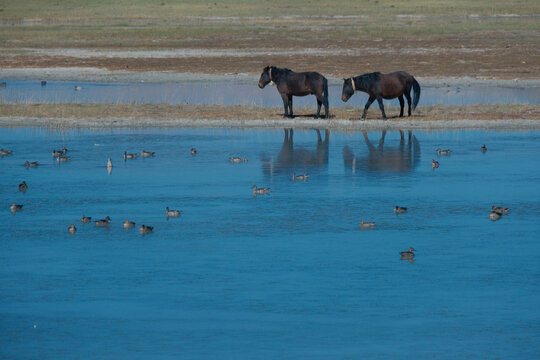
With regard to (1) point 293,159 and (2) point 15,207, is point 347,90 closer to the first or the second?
(1) point 293,159

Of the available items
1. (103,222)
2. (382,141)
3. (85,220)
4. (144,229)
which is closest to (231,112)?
(382,141)

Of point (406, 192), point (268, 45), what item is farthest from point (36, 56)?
point (406, 192)

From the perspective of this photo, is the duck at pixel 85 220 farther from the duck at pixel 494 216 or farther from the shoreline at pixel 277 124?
the shoreline at pixel 277 124

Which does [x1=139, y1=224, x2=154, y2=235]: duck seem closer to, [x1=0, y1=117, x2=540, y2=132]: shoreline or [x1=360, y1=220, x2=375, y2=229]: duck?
[x1=360, y1=220, x2=375, y2=229]: duck

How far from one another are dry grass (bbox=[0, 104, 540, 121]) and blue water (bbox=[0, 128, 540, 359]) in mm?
4538

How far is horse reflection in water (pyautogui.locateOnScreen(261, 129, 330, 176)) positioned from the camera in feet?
67.5

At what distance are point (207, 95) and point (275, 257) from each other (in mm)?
19880

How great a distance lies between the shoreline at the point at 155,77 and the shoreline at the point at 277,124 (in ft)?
28.2

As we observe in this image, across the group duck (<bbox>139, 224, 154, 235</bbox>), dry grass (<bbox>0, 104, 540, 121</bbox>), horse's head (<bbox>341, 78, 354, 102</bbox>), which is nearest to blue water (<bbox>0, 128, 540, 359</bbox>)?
duck (<bbox>139, 224, 154, 235</bbox>)

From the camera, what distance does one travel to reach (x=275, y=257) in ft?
45.9

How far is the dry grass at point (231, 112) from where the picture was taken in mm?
27533

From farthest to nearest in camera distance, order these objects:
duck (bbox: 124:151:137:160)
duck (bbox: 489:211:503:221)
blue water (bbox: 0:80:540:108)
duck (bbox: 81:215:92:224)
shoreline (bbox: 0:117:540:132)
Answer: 1. blue water (bbox: 0:80:540:108)
2. shoreline (bbox: 0:117:540:132)
3. duck (bbox: 124:151:137:160)
4. duck (bbox: 489:211:503:221)
5. duck (bbox: 81:215:92:224)

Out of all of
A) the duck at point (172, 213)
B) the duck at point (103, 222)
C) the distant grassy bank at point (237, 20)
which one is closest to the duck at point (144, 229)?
the duck at point (103, 222)

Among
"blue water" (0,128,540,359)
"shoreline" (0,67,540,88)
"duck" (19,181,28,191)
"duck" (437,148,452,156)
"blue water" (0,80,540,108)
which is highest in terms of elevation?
Answer: "shoreline" (0,67,540,88)
